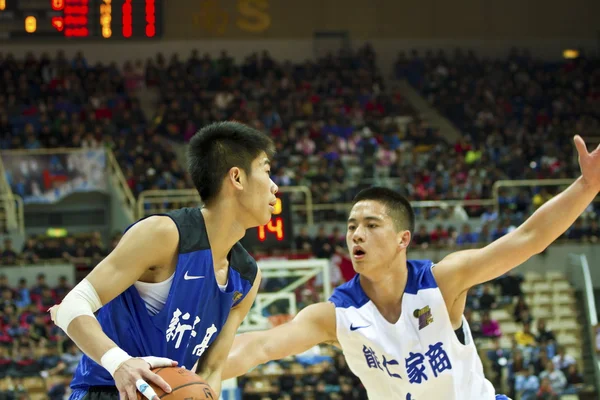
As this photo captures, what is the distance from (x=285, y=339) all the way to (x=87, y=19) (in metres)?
9.96

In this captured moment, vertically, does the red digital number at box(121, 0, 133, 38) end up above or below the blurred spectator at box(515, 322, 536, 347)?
above

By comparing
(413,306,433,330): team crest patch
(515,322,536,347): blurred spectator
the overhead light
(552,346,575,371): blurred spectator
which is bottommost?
(552,346,575,371): blurred spectator

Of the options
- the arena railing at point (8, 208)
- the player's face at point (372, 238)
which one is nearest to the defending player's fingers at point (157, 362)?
the player's face at point (372, 238)

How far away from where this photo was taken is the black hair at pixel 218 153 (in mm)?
4219

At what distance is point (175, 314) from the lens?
4.02 m

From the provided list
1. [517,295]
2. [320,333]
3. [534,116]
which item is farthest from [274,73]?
[320,333]

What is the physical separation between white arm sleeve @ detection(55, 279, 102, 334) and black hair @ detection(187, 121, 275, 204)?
0.77m

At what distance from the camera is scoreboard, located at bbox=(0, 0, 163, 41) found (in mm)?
13375

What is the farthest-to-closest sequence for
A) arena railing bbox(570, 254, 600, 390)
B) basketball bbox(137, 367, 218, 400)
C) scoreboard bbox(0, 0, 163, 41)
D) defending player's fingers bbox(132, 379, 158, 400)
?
arena railing bbox(570, 254, 600, 390) < scoreboard bbox(0, 0, 163, 41) < basketball bbox(137, 367, 218, 400) < defending player's fingers bbox(132, 379, 158, 400)

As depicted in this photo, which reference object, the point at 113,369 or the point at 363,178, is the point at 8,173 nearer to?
the point at 363,178

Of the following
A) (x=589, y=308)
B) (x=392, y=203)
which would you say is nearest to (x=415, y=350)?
(x=392, y=203)

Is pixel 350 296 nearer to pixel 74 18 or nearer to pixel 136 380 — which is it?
pixel 136 380

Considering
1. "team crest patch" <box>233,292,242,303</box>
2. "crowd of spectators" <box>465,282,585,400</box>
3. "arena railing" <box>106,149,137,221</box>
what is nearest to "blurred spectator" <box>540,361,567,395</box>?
"crowd of spectators" <box>465,282,585,400</box>

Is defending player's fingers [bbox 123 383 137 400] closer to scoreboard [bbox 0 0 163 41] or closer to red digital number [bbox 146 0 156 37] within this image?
scoreboard [bbox 0 0 163 41]
